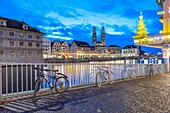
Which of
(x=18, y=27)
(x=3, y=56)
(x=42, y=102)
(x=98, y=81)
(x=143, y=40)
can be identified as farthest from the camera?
(x=18, y=27)

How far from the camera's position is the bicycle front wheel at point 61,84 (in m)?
7.05

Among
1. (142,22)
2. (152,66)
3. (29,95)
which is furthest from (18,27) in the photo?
(29,95)

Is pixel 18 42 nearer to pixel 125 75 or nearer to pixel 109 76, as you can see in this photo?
pixel 125 75

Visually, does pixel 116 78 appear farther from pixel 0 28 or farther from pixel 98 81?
pixel 0 28

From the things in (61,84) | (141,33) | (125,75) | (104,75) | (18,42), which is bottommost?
(125,75)

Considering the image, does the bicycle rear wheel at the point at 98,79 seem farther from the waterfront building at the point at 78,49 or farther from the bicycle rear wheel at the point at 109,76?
the waterfront building at the point at 78,49

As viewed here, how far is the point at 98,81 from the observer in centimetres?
904

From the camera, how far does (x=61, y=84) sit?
7.22 m

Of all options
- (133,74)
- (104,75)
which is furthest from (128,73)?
(104,75)

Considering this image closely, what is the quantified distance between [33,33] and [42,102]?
176ft

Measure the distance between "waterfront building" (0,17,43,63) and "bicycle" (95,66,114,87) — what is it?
39.1 m

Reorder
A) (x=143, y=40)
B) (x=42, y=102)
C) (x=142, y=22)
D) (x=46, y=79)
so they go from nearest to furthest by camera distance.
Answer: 1. (x=42, y=102)
2. (x=46, y=79)
3. (x=143, y=40)
4. (x=142, y=22)

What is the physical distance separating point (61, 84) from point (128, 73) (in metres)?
5.97

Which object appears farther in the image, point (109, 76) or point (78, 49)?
point (78, 49)
